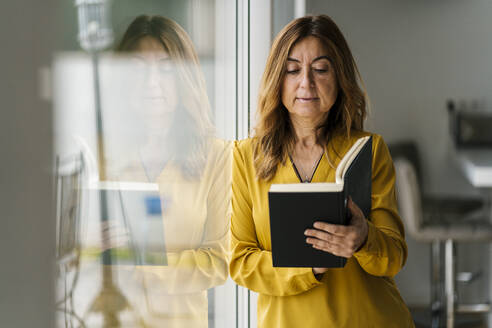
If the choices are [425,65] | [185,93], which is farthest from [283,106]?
[425,65]

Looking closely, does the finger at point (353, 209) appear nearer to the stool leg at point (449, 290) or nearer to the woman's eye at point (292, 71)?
the woman's eye at point (292, 71)

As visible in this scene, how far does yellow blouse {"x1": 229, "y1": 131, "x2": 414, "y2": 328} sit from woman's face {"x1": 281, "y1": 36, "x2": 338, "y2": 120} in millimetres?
104

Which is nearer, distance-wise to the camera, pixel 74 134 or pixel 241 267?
pixel 74 134

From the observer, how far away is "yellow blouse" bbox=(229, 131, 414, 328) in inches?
37.5

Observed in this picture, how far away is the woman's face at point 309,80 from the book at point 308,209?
143 millimetres

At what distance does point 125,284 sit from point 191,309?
265mm

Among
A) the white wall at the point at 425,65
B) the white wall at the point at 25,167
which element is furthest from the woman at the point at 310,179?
the white wall at the point at 425,65

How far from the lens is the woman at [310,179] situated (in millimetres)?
961

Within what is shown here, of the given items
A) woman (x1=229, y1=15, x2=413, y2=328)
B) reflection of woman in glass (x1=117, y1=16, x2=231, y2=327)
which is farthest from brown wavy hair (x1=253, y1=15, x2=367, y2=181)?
reflection of woman in glass (x1=117, y1=16, x2=231, y2=327)

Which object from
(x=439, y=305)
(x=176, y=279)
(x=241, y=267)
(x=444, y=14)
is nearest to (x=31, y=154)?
(x=176, y=279)

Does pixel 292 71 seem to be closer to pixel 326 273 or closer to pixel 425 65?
pixel 326 273

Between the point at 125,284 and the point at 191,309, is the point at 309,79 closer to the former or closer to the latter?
the point at 191,309

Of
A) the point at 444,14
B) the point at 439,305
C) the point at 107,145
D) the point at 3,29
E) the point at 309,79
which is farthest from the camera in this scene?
the point at 444,14

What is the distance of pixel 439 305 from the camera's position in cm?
273
